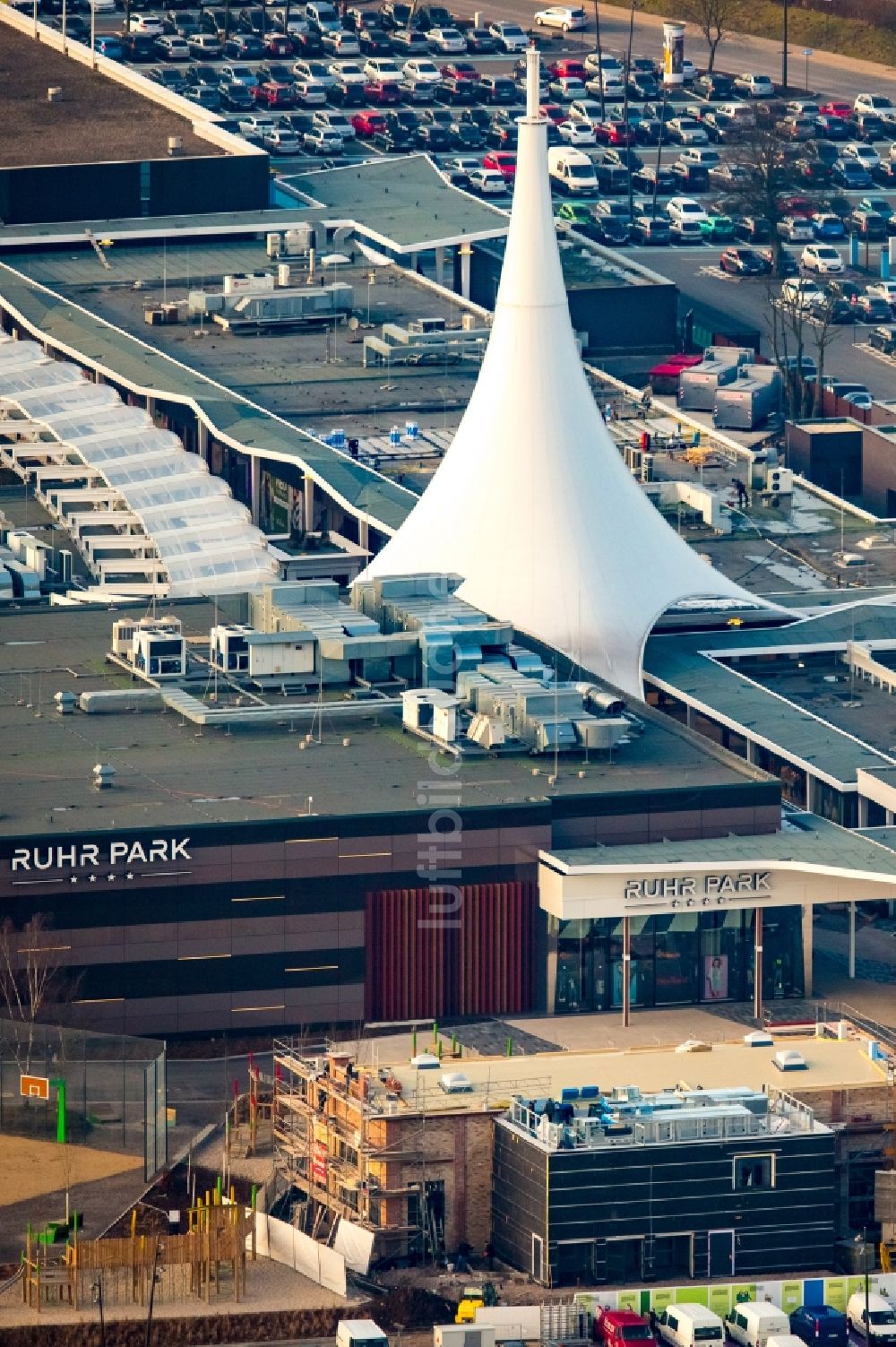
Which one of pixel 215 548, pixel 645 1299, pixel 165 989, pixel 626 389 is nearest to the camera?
pixel 645 1299

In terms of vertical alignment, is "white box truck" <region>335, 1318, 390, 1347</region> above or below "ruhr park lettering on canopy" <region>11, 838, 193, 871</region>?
below

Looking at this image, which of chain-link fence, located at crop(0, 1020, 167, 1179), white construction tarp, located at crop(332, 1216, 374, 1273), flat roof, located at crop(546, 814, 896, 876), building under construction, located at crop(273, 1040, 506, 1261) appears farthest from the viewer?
flat roof, located at crop(546, 814, 896, 876)

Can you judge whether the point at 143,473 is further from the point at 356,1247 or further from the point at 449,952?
the point at 356,1247

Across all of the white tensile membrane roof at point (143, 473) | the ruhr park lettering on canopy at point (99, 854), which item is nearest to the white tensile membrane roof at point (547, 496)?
the white tensile membrane roof at point (143, 473)

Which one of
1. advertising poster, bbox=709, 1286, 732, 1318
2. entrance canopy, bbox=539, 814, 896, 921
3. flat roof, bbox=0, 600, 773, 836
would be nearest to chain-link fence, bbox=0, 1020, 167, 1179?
flat roof, bbox=0, 600, 773, 836

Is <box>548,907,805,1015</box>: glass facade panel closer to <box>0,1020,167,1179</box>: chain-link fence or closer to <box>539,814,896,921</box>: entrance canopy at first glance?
<box>539,814,896,921</box>: entrance canopy

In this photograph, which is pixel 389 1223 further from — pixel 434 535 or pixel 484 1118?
pixel 434 535

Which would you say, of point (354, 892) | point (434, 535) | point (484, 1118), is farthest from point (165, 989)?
point (434, 535)
